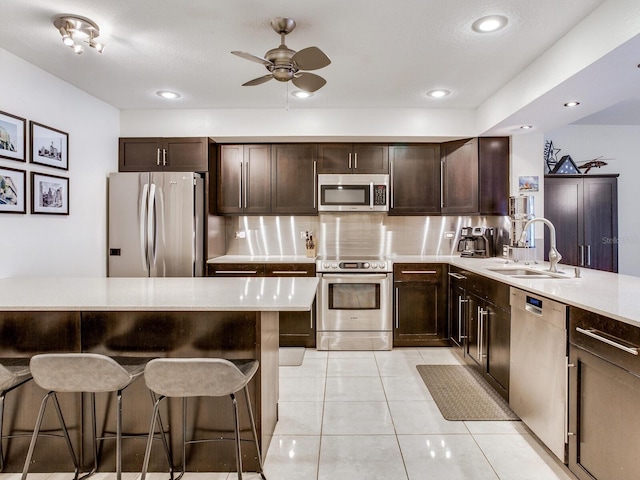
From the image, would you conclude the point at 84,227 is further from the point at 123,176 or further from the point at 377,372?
the point at 377,372

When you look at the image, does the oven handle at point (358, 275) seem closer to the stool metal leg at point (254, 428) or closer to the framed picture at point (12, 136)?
the stool metal leg at point (254, 428)

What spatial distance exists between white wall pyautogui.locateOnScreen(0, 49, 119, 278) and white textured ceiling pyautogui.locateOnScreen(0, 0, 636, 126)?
0.17m

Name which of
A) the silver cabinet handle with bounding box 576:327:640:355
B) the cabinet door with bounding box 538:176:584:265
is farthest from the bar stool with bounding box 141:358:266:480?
the cabinet door with bounding box 538:176:584:265

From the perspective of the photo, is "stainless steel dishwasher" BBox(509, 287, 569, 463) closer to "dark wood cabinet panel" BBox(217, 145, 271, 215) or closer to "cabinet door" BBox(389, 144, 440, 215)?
"cabinet door" BBox(389, 144, 440, 215)

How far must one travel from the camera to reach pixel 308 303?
1862 mm

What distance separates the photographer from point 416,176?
434 cm

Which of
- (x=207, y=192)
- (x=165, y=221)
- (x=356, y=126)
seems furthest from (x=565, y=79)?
(x=165, y=221)

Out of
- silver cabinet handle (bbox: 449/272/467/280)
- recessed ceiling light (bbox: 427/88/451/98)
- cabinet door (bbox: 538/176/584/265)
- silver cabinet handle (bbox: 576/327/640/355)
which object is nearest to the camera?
silver cabinet handle (bbox: 576/327/640/355)

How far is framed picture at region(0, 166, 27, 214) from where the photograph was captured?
267 cm

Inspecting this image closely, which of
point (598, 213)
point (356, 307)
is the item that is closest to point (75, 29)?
point (356, 307)

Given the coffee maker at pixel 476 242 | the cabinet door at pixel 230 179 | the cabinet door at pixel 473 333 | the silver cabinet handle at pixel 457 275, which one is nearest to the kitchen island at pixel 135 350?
the cabinet door at pixel 473 333

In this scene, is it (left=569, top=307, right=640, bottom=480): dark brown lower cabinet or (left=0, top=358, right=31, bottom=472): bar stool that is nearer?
(left=569, top=307, right=640, bottom=480): dark brown lower cabinet

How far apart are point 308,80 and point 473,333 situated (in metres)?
2.46

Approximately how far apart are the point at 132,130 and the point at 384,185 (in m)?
2.78
